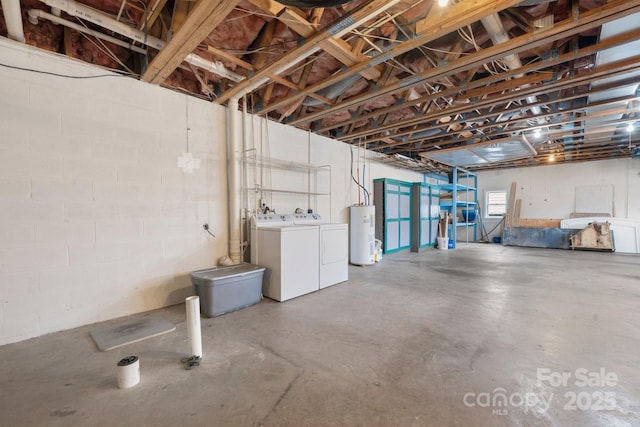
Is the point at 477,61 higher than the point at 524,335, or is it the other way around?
the point at 477,61

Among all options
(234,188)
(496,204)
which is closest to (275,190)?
(234,188)

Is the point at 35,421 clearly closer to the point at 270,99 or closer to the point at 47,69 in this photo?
the point at 47,69

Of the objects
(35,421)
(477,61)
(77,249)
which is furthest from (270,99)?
(35,421)

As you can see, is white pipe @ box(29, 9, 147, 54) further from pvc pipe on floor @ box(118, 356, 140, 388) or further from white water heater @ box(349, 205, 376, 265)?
white water heater @ box(349, 205, 376, 265)

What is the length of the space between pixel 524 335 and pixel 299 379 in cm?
205

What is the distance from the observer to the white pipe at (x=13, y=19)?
6.12 feet

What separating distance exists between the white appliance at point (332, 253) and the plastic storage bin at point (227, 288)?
933 millimetres

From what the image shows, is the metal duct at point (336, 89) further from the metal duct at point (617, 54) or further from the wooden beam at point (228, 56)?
the metal duct at point (617, 54)

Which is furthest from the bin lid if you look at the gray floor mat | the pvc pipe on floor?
the pvc pipe on floor

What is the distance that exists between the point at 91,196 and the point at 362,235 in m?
4.13

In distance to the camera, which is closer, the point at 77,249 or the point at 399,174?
the point at 77,249

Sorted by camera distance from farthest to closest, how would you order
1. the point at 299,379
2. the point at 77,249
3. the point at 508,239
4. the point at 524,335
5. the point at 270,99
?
the point at 508,239 → the point at 270,99 → the point at 77,249 → the point at 524,335 → the point at 299,379

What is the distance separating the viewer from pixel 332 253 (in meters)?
3.85

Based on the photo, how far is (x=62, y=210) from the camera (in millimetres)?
2395
